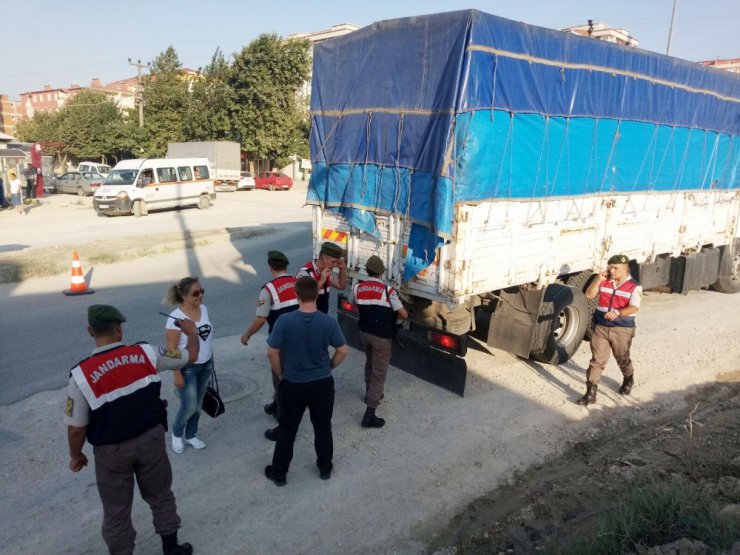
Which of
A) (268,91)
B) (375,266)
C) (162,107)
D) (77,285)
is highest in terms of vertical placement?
(268,91)

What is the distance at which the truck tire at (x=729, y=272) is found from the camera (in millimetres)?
10891

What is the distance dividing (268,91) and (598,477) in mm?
39719

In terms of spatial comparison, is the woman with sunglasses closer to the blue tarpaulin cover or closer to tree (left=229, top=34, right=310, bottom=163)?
the blue tarpaulin cover

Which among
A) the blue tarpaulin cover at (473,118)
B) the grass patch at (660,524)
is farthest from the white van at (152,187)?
the grass patch at (660,524)

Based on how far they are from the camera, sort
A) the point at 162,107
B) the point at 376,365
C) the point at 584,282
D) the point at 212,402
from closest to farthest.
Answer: the point at 212,402
the point at 376,365
the point at 584,282
the point at 162,107

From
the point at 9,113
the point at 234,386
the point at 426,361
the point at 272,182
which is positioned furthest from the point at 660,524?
the point at 9,113

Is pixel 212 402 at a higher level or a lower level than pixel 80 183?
higher

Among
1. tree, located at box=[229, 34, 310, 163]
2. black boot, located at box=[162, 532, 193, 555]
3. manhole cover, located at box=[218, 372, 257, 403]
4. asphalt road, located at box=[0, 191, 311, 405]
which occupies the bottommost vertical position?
asphalt road, located at box=[0, 191, 311, 405]

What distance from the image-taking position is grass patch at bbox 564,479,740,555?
347cm

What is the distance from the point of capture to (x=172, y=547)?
374 centimetres

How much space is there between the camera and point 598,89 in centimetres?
696

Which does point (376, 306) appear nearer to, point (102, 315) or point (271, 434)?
point (271, 434)

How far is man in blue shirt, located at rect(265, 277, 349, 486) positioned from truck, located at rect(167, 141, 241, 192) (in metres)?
32.5

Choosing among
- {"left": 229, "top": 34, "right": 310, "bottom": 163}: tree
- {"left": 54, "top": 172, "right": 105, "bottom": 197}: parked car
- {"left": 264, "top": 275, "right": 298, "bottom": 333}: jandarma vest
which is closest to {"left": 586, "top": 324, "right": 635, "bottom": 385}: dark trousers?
{"left": 264, "top": 275, "right": 298, "bottom": 333}: jandarma vest
